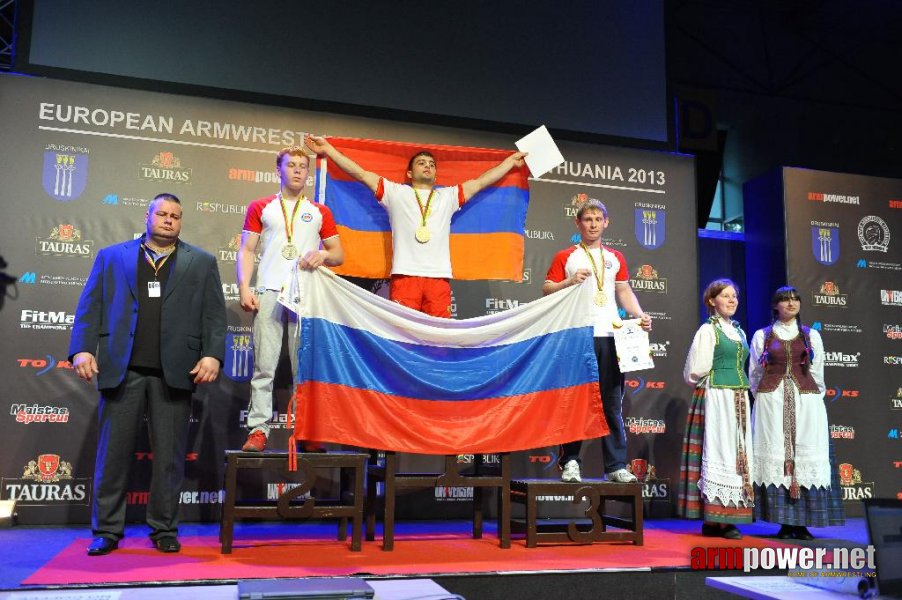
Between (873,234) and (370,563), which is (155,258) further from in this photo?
(873,234)

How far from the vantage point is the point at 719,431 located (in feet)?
15.4

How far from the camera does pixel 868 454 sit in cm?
614

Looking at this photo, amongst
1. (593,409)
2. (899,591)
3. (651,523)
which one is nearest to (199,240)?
(593,409)

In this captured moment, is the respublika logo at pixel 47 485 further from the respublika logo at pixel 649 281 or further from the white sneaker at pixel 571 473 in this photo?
the respublika logo at pixel 649 281

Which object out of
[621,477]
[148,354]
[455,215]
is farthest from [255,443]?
[621,477]

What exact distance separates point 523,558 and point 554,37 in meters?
4.15

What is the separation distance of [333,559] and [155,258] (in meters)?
1.69

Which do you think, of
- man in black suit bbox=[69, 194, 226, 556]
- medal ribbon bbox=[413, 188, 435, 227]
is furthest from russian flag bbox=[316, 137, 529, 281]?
man in black suit bbox=[69, 194, 226, 556]

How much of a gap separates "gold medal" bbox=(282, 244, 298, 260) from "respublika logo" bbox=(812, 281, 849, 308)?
420cm

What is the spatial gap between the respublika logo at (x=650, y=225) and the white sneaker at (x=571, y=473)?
7.23 feet

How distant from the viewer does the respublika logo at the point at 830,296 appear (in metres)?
6.23

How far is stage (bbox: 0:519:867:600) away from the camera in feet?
10.5

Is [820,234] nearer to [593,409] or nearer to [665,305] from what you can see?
[665,305]

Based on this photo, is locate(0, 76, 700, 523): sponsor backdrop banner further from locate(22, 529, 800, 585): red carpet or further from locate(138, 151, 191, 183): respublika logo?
locate(22, 529, 800, 585): red carpet
